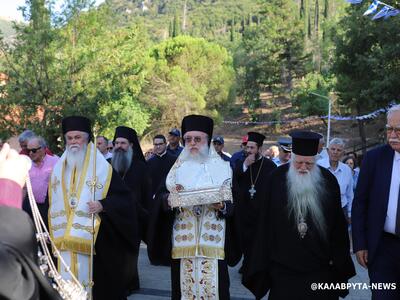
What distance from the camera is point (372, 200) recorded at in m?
4.34

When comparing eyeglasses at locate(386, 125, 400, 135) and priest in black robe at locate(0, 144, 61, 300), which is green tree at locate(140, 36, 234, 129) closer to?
eyeglasses at locate(386, 125, 400, 135)

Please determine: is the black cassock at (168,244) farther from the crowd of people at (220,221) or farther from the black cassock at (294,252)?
the black cassock at (294,252)

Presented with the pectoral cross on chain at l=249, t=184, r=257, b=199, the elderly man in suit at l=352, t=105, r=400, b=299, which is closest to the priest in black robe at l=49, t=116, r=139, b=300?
the elderly man in suit at l=352, t=105, r=400, b=299

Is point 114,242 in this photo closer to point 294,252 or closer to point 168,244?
point 168,244

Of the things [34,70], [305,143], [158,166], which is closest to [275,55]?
[34,70]

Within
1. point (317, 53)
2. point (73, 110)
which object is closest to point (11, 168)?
point (73, 110)

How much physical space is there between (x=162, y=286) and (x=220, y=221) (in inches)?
107

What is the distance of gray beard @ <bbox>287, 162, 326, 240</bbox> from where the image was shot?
172 inches

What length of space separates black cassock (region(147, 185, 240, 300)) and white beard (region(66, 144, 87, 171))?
0.81m

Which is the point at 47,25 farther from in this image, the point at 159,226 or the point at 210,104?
the point at 210,104

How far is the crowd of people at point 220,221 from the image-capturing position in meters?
4.31

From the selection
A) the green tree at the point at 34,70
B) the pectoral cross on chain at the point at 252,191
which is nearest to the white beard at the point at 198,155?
the pectoral cross on chain at the point at 252,191

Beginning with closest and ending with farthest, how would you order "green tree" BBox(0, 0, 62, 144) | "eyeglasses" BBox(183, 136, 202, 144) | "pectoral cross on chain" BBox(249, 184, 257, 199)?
1. "eyeglasses" BBox(183, 136, 202, 144)
2. "pectoral cross on chain" BBox(249, 184, 257, 199)
3. "green tree" BBox(0, 0, 62, 144)

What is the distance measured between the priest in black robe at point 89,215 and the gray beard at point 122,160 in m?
1.91
